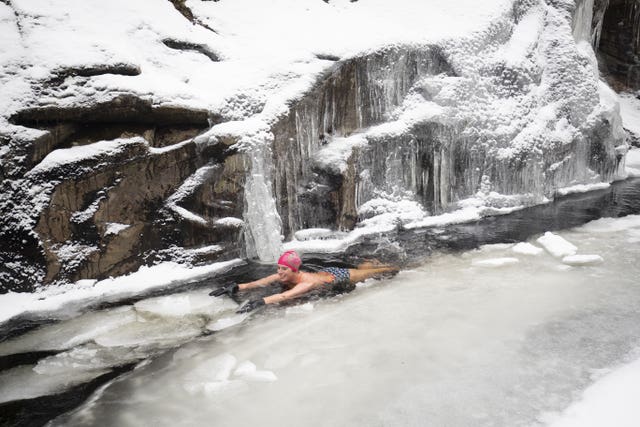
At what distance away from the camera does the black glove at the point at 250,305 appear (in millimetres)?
4587

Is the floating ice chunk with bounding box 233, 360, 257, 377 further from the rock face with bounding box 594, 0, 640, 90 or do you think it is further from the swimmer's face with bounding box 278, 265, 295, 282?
the rock face with bounding box 594, 0, 640, 90

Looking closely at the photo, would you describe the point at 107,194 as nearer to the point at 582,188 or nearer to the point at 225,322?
the point at 225,322

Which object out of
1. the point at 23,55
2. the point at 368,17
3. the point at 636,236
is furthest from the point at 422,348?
the point at 368,17

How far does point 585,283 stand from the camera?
4.77 meters

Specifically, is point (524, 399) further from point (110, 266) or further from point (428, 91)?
point (428, 91)

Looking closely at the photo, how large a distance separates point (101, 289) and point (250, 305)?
1.94 m

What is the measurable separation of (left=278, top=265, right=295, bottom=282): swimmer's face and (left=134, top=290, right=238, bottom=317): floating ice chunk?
0.60 m

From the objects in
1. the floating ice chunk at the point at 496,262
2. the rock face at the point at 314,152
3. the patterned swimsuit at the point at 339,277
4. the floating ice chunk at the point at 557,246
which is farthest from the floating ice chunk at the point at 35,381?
the floating ice chunk at the point at 557,246

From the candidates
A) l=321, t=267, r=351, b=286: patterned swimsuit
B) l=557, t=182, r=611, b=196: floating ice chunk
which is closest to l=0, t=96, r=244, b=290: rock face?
l=321, t=267, r=351, b=286: patterned swimsuit

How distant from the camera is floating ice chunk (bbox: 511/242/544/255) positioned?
5.95 meters

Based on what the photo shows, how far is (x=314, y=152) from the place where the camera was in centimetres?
707

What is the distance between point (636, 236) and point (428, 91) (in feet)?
13.2

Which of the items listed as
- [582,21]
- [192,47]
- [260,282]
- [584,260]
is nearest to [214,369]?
[260,282]

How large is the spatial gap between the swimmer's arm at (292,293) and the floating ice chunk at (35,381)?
173 cm
